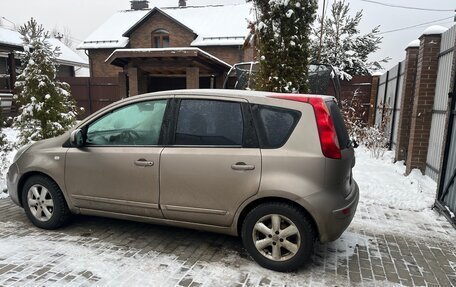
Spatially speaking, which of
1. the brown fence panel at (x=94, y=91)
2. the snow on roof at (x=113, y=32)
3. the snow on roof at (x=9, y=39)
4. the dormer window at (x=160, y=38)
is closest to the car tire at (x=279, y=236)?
the brown fence panel at (x=94, y=91)

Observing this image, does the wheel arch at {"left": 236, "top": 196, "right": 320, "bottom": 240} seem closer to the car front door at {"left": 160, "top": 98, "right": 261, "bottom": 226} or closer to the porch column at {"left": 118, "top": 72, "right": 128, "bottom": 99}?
the car front door at {"left": 160, "top": 98, "right": 261, "bottom": 226}

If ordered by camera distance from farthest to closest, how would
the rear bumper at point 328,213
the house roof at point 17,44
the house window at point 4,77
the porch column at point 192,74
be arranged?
1. the house window at point 4,77
2. the house roof at point 17,44
3. the porch column at point 192,74
4. the rear bumper at point 328,213

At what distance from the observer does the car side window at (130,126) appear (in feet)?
11.9

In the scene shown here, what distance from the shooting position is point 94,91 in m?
17.8

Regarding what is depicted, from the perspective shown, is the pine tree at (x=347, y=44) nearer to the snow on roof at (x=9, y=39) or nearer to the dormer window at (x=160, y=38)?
the dormer window at (x=160, y=38)

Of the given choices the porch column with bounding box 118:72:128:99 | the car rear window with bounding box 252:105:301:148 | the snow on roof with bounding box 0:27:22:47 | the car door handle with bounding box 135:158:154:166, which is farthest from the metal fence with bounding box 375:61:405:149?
the snow on roof with bounding box 0:27:22:47

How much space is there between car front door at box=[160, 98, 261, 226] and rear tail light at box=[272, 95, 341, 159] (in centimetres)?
60

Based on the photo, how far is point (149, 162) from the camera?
3498mm

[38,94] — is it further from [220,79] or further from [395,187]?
[220,79]

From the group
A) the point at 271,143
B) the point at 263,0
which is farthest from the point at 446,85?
the point at 271,143

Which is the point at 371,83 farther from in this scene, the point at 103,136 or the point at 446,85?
the point at 103,136

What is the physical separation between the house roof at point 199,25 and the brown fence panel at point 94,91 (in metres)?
6.33

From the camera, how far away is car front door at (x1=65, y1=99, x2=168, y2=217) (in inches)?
139

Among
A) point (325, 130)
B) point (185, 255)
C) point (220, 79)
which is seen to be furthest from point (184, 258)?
point (220, 79)
